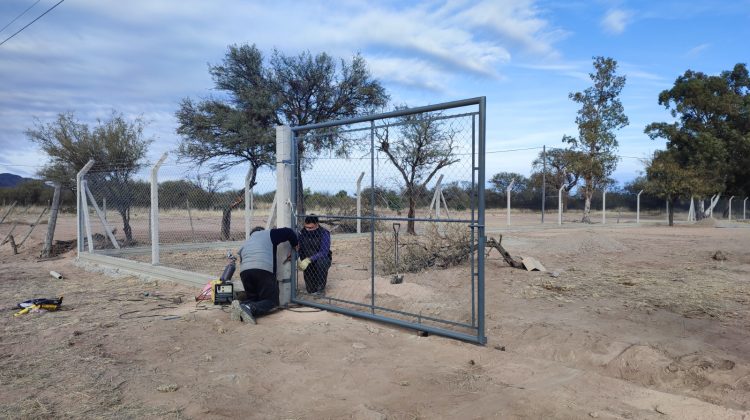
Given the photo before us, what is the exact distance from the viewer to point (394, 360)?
4.75 metres

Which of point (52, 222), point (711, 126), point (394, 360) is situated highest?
point (711, 126)

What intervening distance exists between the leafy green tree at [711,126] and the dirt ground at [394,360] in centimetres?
2389

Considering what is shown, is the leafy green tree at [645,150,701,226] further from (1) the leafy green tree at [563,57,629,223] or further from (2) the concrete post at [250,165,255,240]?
(2) the concrete post at [250,165,255,240]

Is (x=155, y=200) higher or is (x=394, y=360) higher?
(x=155, y=200)

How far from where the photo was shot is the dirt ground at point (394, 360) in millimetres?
3684

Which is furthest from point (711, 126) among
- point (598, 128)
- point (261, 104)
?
point (261, 104)

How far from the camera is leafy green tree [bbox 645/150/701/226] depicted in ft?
83.3

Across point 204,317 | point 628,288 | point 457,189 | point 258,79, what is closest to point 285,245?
point 204,317

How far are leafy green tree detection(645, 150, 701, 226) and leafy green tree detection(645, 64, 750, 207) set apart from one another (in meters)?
1.50

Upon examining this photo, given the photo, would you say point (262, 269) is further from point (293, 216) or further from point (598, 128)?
point (598, 128)

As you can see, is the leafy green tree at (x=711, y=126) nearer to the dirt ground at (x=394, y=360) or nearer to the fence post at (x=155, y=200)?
the dirt ground at (x=394, y=360)

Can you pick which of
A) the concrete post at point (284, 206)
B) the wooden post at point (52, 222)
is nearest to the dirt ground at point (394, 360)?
the concrete post at point (284, 206)

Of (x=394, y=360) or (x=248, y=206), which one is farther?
(x=248, y=206)

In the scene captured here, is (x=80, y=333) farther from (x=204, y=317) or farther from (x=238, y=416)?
(x=238, y=416)
